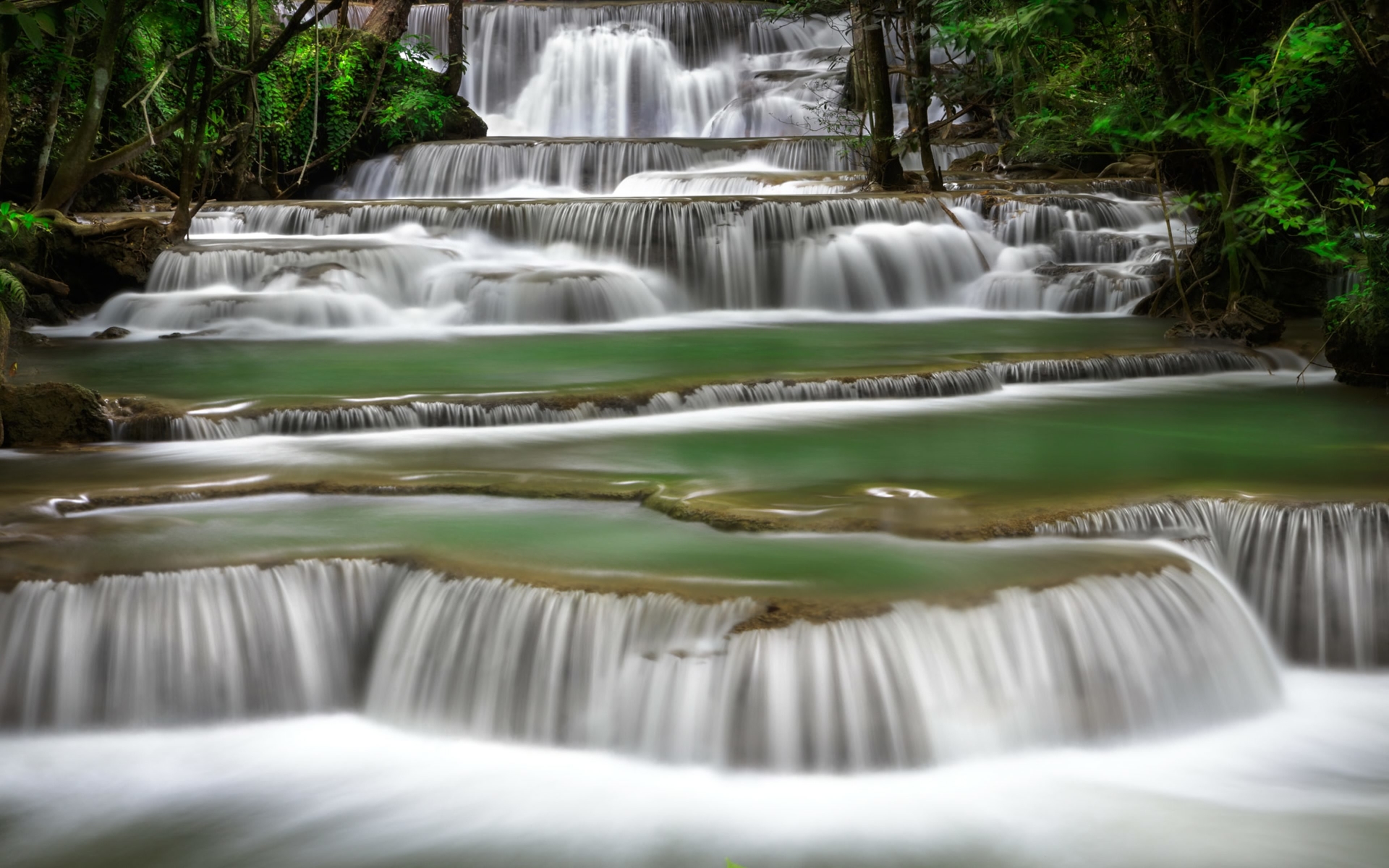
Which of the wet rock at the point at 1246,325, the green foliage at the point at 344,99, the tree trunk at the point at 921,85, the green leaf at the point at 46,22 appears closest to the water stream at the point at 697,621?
the wet rock at the point at 1246,325

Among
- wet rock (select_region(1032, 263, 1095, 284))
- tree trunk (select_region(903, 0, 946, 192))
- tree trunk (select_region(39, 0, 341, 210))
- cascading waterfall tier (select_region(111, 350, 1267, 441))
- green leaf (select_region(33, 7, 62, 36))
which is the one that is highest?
tree trunk (select_region(903, 0, 946, 192))

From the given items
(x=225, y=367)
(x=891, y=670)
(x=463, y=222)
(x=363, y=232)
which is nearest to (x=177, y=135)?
(x=363, y=232)

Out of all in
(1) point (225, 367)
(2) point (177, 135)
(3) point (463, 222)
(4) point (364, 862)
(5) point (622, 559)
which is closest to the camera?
(4) point (364, 862)

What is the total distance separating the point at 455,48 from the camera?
20.9 metres

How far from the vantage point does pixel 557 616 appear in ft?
15.0

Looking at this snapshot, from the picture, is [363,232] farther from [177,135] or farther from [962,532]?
[962,532]

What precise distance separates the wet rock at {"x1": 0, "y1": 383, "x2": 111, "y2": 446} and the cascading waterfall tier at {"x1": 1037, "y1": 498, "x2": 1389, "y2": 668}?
4.91m

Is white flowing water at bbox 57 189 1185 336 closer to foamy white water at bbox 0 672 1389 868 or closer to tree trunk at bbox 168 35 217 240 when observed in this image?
tree trunk at bbox 168 35 217 240

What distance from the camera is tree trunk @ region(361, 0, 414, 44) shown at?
64.4 ft

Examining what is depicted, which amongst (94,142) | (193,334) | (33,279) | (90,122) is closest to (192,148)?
(94,142)

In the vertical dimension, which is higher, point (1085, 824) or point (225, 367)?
point (225, 367)

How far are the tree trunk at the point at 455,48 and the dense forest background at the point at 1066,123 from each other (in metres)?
3.56

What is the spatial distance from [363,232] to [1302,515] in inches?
398

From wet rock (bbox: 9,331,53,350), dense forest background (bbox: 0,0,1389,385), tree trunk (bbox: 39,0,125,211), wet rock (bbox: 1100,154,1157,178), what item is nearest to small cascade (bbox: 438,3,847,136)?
dense forest background (bbox: 0,0,1389,385)
